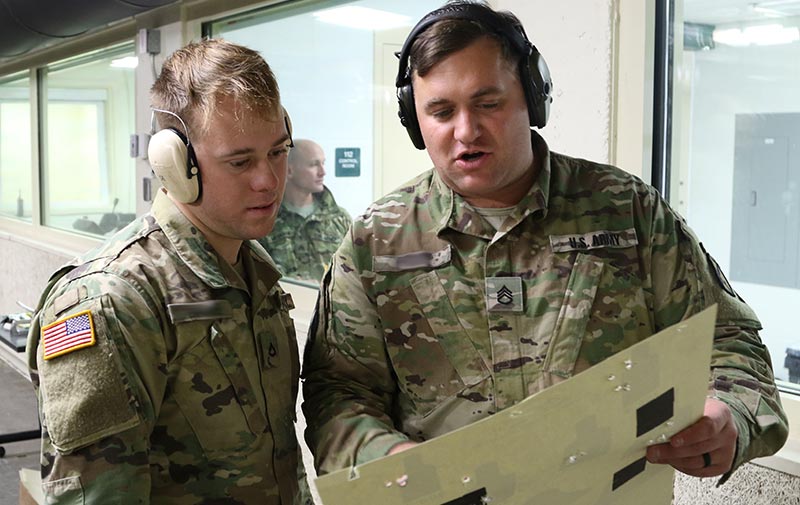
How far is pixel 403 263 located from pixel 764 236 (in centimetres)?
101

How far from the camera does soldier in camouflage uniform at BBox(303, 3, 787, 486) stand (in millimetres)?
1165

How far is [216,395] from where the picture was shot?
3.80ft

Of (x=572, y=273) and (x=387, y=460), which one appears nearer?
(x=387, y=460)

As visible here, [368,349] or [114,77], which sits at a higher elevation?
[114,77]

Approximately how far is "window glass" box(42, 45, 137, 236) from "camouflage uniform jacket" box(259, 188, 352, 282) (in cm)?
196

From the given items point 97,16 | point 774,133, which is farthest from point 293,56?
point 774,133

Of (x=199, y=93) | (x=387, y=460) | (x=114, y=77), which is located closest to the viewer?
(x=387, y=460)

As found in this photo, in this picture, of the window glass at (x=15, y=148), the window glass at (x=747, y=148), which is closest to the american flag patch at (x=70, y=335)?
the window glass at (x=747, y=148)

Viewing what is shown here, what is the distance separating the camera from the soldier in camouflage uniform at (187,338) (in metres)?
1.04

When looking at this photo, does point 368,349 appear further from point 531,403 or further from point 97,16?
point 97,16

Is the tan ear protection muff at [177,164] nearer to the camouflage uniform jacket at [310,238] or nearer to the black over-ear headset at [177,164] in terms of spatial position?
the black over-ear headset at [177,164]

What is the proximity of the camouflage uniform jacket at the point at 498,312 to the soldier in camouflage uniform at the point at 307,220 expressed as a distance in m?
1.90

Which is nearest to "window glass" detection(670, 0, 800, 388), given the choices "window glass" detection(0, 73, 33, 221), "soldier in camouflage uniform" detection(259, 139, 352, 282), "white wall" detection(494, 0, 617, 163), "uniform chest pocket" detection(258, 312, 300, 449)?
"white wall" detection(494, 0, 617, 163)

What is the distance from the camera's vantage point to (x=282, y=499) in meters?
1.26
